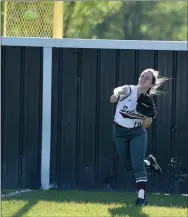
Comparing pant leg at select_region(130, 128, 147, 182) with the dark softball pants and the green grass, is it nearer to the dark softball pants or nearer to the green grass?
the dark softball pants

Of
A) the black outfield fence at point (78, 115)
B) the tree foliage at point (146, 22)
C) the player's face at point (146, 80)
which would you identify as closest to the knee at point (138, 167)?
the player's face at point (146, 80)

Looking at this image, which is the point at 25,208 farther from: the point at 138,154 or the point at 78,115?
the point at 78,115

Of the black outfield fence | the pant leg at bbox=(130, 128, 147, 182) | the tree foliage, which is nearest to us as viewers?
the pant leg at bbox=(130, 128, 147, 182)

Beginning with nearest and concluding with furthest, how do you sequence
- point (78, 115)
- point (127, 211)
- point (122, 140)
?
point (127, 211) < point (122, 140) < point (78, 115)

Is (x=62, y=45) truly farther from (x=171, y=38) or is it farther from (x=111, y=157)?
(x=171, y=38)

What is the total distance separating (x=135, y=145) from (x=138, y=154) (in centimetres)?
12

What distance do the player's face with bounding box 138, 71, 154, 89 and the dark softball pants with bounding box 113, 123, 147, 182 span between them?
1.86 feet

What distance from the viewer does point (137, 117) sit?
8.71 metres

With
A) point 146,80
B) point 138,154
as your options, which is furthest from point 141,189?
point 146,80

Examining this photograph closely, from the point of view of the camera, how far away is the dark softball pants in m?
8.61

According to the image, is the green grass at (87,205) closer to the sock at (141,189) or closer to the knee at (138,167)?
the sock at (141,189)

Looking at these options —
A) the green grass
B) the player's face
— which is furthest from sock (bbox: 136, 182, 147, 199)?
the player's face

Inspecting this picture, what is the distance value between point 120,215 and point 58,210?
0.74 meters

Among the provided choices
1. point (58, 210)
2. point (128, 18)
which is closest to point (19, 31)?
point (58, 210)
